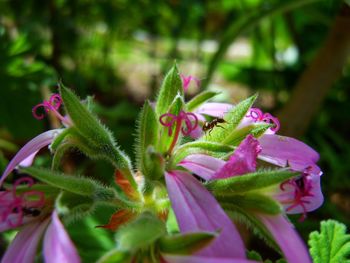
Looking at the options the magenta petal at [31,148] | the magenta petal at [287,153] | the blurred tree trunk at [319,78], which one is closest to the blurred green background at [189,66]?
the blurred tree trunk at [319,78]

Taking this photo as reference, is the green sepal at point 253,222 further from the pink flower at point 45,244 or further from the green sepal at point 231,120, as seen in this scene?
the pink flower at point 45,244

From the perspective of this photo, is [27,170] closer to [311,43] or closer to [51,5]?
[51,5]

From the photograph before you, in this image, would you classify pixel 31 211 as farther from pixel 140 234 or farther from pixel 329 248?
pixel 329 248

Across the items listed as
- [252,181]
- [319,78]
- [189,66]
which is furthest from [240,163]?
[189,66]

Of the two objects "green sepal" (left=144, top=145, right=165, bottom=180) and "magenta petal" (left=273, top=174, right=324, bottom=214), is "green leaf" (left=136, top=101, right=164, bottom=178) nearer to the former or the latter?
"green sepal" (left=144, top=145, right=165, bottom=180)

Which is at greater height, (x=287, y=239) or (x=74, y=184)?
(x=74, y=184)

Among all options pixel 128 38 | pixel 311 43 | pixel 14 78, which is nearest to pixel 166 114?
pixel 14 78
